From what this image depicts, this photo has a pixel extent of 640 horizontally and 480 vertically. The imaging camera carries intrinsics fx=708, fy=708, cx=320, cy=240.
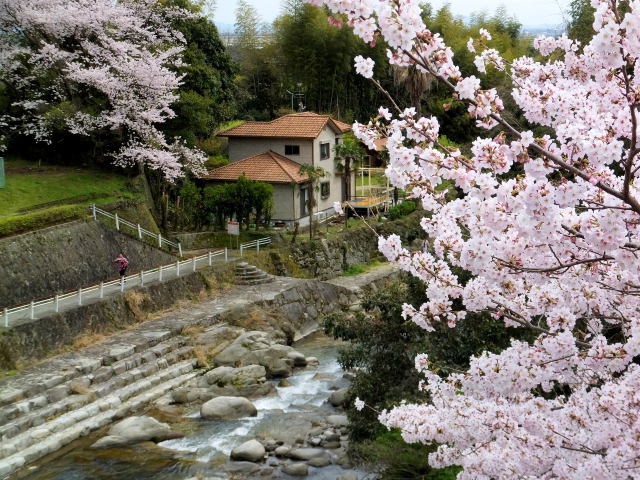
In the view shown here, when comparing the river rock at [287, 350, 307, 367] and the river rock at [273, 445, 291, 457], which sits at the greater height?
the river rock at [287, 350, 307, 367]

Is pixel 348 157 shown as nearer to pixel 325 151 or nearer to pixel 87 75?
pixel 325 151

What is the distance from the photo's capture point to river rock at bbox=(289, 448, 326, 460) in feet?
47.4

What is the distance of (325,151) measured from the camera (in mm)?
35938

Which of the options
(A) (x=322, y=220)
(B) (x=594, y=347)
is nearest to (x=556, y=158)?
(B) (x=594, y=347)

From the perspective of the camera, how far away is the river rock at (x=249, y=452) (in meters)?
14.3

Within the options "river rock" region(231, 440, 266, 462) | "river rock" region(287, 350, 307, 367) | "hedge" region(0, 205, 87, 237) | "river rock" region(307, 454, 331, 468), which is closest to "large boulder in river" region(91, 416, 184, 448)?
"river rock" region(231, 440, 266, 462)

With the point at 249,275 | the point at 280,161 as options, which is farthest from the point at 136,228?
the point at 280,161

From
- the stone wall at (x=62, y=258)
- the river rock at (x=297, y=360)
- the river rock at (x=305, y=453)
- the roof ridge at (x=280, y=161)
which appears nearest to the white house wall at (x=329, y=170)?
the roof ridge at (x=280, y=161)

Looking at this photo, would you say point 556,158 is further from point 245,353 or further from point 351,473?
point 245,353

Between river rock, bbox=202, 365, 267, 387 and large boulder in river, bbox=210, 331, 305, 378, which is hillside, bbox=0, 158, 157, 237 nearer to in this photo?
large boulder in river, bbox=210, 331, 305, 378

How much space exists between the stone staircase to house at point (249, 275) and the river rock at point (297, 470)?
12.9m

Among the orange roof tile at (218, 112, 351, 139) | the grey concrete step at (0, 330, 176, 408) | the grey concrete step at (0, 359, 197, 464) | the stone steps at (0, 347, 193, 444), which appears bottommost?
the grey concrete step at (0, 359, 197, 464)

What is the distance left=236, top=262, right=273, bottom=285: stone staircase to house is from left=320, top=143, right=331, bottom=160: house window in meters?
10.3

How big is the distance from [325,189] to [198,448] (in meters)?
22.3
